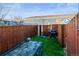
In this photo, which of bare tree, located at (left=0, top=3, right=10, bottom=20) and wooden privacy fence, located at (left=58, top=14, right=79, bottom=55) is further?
bare tree, located at (left=0, top=3, right=10, bottom=20)

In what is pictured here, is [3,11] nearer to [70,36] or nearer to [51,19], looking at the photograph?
[51,19]

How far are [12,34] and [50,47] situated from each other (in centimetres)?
57

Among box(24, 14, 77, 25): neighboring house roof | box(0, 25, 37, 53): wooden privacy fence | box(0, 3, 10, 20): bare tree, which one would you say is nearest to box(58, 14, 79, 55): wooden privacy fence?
box(24, 14, 77, 25): neighboring house roof

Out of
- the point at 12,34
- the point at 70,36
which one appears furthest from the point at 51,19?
the point at 12,34

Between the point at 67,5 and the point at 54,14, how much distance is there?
222 mm

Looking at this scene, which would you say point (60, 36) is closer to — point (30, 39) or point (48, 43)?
point (48, 43)

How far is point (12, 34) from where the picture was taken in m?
2.48

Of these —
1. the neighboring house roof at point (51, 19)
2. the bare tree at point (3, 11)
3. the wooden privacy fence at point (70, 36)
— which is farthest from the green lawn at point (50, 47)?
the bare tree at point (3, 11)

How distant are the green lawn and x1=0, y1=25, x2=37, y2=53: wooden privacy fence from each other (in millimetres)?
148

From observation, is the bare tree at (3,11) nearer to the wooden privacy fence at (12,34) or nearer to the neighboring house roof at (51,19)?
the wooden privacy fence at (12,34)

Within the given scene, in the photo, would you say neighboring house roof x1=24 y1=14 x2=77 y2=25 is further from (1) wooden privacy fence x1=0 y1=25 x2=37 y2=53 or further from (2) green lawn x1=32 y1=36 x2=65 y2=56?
(2) green lawn x1=32 y1=36 x2=65 y2=56

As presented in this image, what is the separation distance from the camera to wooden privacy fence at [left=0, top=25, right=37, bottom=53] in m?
2.45

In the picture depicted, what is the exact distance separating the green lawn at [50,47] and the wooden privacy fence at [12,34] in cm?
15

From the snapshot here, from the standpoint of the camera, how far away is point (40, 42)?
2523 mm
